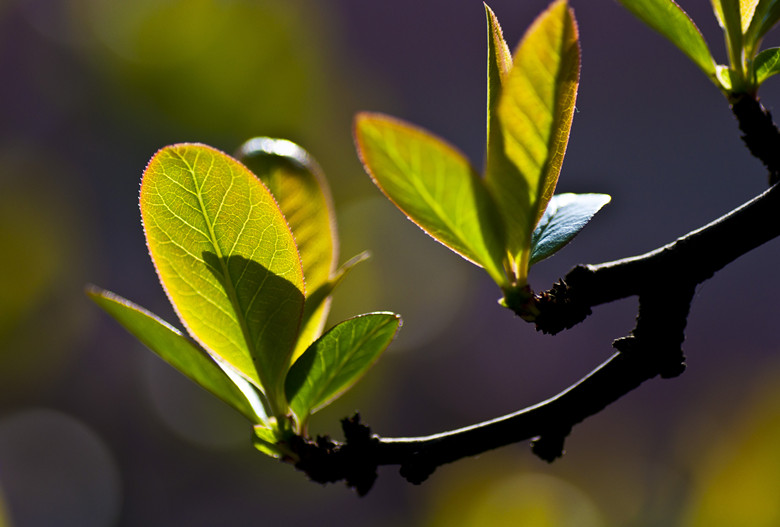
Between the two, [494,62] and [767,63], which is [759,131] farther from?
[494,62]

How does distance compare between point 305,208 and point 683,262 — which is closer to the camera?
point 683,262

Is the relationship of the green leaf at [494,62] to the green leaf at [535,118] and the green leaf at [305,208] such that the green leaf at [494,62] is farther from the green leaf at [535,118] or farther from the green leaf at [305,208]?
the green leaf at [305,208]

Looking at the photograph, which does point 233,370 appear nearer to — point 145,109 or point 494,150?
point 494,150

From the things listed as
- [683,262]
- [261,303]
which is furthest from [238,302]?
[683,262]

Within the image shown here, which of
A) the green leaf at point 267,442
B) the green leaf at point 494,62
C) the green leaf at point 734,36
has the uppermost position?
the green leaf at point 494,62

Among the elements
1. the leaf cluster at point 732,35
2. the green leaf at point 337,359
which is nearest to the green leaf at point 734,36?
the leaf cluster at point 732,35

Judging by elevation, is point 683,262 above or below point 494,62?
below
